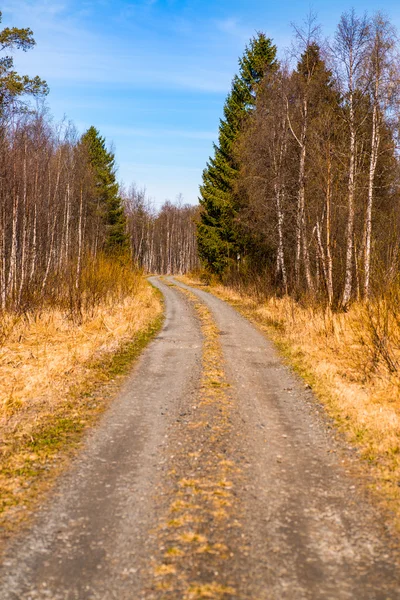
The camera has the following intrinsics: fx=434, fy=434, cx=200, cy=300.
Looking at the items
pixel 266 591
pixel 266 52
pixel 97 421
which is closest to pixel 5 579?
pixel 266 591

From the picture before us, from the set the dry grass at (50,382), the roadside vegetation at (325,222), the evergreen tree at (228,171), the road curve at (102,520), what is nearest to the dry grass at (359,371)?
the roadside vegetation at (325,222)

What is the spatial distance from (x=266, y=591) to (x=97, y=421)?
416 centimetres

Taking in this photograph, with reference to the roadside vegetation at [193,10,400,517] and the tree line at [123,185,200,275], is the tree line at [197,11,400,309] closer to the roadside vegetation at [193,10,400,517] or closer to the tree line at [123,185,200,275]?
the roadside vegetation at [193,10,400,517]

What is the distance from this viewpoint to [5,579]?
322 centimetres

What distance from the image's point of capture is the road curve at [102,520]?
10.4 ft

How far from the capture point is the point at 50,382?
8.47 metres

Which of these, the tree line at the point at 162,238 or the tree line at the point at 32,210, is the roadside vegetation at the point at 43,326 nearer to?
the tree line at the point at 32,210

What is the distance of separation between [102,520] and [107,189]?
1500 inches

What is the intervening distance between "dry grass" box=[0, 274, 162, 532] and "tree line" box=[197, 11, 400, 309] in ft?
19.9

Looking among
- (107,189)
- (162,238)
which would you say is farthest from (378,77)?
(162,238)

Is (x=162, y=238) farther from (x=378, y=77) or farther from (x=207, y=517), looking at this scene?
(x=207, y=517)

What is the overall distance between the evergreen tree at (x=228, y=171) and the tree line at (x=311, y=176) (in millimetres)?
68

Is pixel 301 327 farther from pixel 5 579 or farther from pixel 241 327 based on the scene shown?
pixel 5 579

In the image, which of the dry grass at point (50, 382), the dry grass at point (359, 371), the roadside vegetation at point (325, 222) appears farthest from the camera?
the roadside vegetation at point (325, 222)
